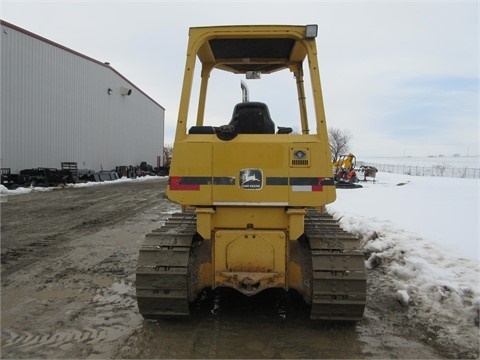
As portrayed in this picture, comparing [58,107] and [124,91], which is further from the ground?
[124,91]

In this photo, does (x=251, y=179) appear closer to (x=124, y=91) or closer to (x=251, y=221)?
(x=251, y=221)

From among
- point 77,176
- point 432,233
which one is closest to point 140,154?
point 77,176

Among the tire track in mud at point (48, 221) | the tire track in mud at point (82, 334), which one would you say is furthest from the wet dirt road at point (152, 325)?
the tire track in mud at point (48, 221)

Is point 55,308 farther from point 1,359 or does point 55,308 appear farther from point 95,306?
point 1,359

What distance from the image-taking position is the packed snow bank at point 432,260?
4246 mm

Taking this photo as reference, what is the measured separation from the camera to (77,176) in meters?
26.8

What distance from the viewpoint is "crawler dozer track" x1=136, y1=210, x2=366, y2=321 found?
12.5 ft

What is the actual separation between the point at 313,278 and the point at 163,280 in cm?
141

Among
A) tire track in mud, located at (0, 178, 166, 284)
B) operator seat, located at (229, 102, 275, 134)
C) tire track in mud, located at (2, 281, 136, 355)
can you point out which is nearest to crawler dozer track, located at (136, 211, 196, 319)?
tire track in mud, located at (2, 281, 136, 355)

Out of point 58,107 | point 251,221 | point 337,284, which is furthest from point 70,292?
point 58,107

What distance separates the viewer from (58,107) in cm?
2623

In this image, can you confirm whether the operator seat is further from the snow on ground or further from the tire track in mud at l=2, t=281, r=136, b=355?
the snow on ground

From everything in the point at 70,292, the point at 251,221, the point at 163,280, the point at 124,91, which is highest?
the point at 124,91

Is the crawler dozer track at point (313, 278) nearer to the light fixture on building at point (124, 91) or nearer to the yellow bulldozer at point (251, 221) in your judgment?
the yellow bulldozer at point (251, 221)
